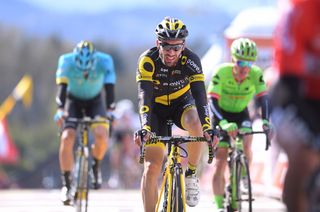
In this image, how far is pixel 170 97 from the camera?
10594 mm

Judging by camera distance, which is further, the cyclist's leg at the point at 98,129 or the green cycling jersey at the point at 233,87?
the cyclist's leg at the point at 98,129

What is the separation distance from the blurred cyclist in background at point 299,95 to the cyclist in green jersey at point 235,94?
5.60 meters

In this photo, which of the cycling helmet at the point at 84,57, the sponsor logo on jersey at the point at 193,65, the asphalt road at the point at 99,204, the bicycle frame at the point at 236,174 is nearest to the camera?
the sponsor logo on jersey at the point at 193,65

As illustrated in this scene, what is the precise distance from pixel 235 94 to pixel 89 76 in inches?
83.9

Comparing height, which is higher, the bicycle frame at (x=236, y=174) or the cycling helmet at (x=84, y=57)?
the cycling helmet at (x=84, y=57)

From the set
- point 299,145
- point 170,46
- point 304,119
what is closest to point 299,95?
point 304,119

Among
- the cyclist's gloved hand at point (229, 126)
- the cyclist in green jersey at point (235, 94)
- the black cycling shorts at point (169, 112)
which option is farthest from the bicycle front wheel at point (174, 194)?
the cyclist in green jersey at point (235, 94)

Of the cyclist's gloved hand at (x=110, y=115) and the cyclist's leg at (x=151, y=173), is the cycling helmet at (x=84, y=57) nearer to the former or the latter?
the cyclist's gloved hand at (x=110, y=115)

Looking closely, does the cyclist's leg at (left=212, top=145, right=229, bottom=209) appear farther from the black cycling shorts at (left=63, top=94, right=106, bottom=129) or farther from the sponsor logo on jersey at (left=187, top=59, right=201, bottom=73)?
the sponsor logo on jersey at (left=187, top=59, right=201, bottom=73)

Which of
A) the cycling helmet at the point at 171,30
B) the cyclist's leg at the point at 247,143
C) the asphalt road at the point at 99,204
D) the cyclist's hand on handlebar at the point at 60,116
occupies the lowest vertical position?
the asphalt road at the point at 99,204

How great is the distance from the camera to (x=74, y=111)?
13.8m

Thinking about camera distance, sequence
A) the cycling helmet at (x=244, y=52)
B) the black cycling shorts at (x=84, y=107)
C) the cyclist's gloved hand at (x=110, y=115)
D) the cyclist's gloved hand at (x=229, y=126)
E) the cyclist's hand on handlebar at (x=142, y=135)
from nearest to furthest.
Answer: the cyclist's hand on handlebar at (x=142, y=135) → the cyclist's gloved hand at (x=229, y=126) → the cycling helmet at (x=244, y=52) → the cyclist's gloved hand at (x=110, y=115) → the black cycling shorts at (x=84, y=107)

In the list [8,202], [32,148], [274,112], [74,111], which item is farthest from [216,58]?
[32,148]

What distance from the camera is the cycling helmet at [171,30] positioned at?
9.90 meters
